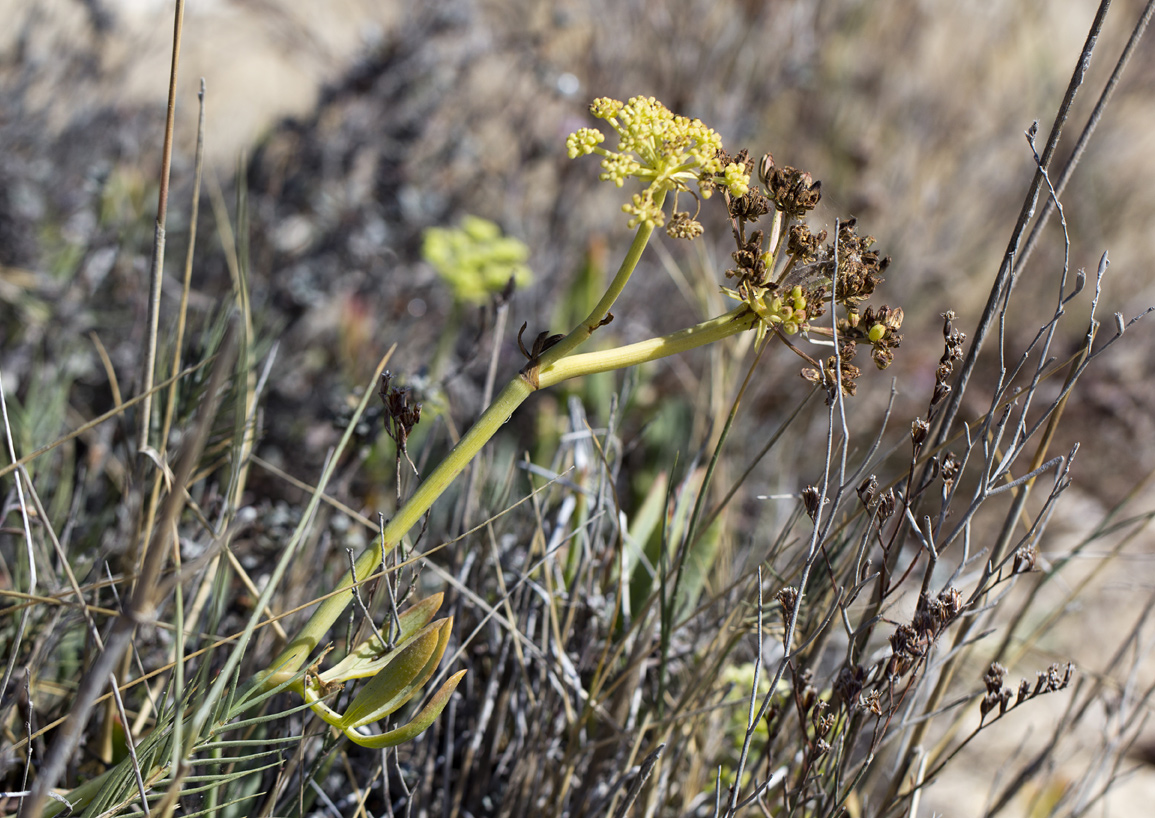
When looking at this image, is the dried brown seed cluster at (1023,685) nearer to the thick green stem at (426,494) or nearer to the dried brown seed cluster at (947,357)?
the dried brown seed cluster at (947,357)

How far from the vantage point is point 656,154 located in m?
0.65

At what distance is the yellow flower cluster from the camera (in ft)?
2.07

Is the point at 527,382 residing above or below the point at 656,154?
below

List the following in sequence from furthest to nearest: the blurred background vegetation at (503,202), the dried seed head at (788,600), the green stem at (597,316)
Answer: the blurred background vegetation at (503,202)
the dried seed head at (788,600)
the green stem at (597,316)

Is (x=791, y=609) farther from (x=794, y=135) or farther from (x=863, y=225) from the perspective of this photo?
(x=794, y=135)

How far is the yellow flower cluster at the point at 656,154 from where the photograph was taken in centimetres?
63

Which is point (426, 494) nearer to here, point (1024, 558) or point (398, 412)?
point (398, 412)

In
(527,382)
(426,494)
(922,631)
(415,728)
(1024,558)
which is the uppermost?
(1024,558)

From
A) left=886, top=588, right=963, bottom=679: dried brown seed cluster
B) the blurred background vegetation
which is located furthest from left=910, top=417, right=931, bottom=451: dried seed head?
the blurred background vegetation

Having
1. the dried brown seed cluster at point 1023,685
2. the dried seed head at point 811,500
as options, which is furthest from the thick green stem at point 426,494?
the dried brown seed cluster at point 1023,685

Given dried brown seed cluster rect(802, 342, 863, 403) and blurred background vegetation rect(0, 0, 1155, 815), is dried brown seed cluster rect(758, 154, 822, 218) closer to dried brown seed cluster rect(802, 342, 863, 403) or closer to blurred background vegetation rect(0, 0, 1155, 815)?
dried brown seed cluster rect(802, 342, 863, 403)

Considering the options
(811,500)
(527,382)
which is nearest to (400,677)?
(527,382)

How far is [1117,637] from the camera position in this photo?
2.79 meters

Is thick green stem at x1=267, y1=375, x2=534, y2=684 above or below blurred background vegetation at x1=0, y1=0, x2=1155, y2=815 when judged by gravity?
below
